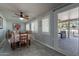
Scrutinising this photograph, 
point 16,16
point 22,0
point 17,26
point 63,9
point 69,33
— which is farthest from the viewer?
point 16,16

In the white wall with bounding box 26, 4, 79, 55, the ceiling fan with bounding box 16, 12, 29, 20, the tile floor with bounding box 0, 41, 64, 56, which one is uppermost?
the ceiling fan with bounding box 16, 12, 29, 20

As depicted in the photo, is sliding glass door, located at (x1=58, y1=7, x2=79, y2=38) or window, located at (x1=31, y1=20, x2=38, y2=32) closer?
sliding glass door, located at (x1=58, y1=7, x2=79, y2=38)

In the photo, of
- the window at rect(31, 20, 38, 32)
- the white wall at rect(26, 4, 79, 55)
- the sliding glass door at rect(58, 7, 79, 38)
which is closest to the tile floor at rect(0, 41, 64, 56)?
the white wall at rect(26, 4, 79, 55)

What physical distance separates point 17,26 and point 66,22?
1.91m

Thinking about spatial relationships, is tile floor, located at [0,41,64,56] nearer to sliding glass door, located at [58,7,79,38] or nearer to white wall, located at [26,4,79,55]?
white wall, located at [26,4,79,55]

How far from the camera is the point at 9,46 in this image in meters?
4.61

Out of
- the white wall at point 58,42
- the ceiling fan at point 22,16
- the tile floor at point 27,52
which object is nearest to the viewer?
the white wall at point 58,42

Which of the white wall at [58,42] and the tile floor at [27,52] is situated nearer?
the white wall at [58,42]

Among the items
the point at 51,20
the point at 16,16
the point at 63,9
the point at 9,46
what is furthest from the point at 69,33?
the point at 9,46

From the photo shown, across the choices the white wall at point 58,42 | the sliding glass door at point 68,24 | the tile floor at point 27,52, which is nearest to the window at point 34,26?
the white wall at point 58,42

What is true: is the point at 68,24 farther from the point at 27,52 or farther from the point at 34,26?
the point at 34,26

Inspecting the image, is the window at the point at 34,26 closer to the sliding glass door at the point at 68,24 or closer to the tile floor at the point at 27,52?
the tile floor at the point at 27,52

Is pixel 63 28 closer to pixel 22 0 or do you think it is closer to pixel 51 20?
pixel 51 20

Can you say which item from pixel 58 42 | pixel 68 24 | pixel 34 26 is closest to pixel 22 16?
pixel 34 26
